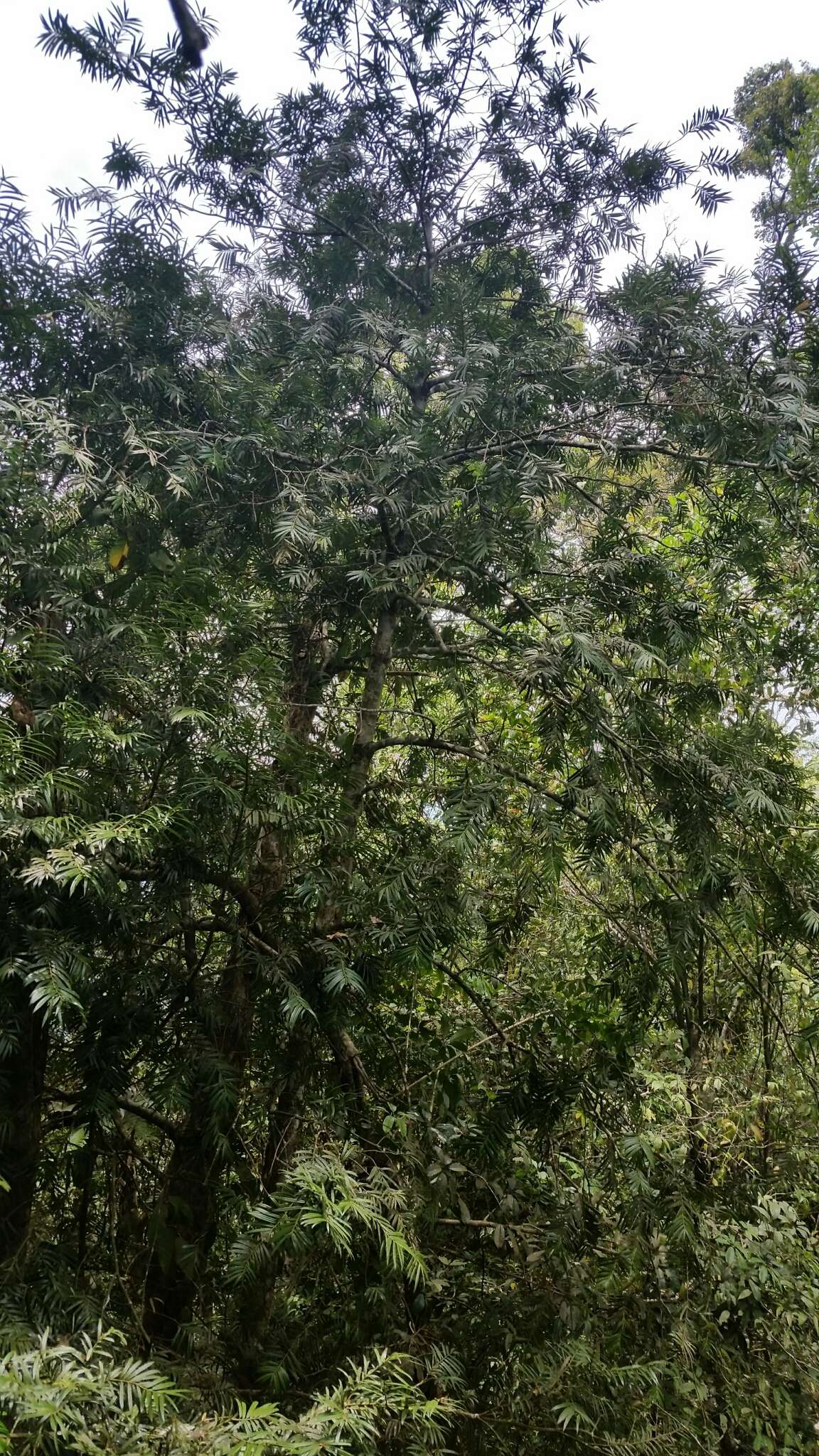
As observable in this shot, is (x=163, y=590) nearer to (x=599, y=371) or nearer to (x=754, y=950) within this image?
(x=599, y=371)

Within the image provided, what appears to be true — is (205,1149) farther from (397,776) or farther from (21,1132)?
(397,776)

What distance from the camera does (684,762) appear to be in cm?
234

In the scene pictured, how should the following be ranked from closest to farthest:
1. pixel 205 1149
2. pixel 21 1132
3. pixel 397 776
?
pixel 21 1132 < pixel 205 1149 < pixel 397 776

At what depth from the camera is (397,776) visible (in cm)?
304

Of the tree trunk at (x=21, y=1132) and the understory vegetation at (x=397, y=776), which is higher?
the understory vegetation at (x=397, y=776)

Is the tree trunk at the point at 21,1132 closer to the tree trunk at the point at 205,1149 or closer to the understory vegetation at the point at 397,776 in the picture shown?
the understory vegetation at the point at 397,776

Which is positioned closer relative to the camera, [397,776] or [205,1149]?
[205,1149]

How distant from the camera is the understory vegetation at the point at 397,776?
1971 millimetres

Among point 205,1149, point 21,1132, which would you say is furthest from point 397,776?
point 21,1132

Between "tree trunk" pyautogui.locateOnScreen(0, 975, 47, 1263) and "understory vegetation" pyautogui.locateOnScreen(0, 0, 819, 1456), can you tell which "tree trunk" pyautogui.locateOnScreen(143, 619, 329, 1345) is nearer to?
"understory vegetation" pyautogui.locateOnScreen(0, 0, 819, 1456)

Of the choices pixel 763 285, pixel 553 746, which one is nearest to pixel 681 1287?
pixel 553 746

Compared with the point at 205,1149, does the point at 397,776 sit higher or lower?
higher

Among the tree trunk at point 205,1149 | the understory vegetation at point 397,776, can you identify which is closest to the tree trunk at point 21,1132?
the understory vegetation at point 397,776

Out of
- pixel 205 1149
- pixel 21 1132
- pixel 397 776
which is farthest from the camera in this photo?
pixel 397 776
